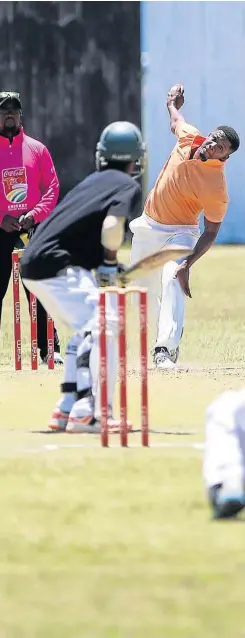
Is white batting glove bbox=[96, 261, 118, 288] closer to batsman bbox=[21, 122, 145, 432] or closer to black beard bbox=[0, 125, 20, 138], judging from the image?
batsman bbox=[21, 122, 145, 432]

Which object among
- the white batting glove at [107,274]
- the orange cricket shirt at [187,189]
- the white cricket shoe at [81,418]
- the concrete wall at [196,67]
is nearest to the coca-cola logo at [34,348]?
the orange cricket shirt at [187,189]

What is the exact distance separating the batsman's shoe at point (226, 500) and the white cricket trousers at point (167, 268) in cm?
584

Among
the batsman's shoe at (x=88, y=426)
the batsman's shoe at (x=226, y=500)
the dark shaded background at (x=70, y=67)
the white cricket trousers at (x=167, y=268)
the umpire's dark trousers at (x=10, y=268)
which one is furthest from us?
the dark shaded background at (x=70, y=67)

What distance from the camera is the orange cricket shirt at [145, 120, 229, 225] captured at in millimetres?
12906

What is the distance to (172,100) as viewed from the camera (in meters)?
13.8

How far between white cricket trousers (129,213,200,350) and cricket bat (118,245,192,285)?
11.6 feet

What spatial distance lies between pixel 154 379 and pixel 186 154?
66.6 inches

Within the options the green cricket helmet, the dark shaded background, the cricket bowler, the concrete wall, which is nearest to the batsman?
the green cricket helmet

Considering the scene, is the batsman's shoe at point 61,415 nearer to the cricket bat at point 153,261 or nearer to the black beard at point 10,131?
the cricket bat at point 153,261

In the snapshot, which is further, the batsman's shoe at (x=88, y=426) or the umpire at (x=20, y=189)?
the umpire at (x=20, y=189)

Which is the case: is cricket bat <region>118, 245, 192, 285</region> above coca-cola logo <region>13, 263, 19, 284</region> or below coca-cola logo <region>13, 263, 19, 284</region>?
above

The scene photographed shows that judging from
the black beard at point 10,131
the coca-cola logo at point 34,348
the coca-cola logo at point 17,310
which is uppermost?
the black beard at point 10,131

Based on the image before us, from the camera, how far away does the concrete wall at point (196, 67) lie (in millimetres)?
27281

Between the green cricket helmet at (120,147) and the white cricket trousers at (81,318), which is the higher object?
the green cricket helmet at (120,147)
